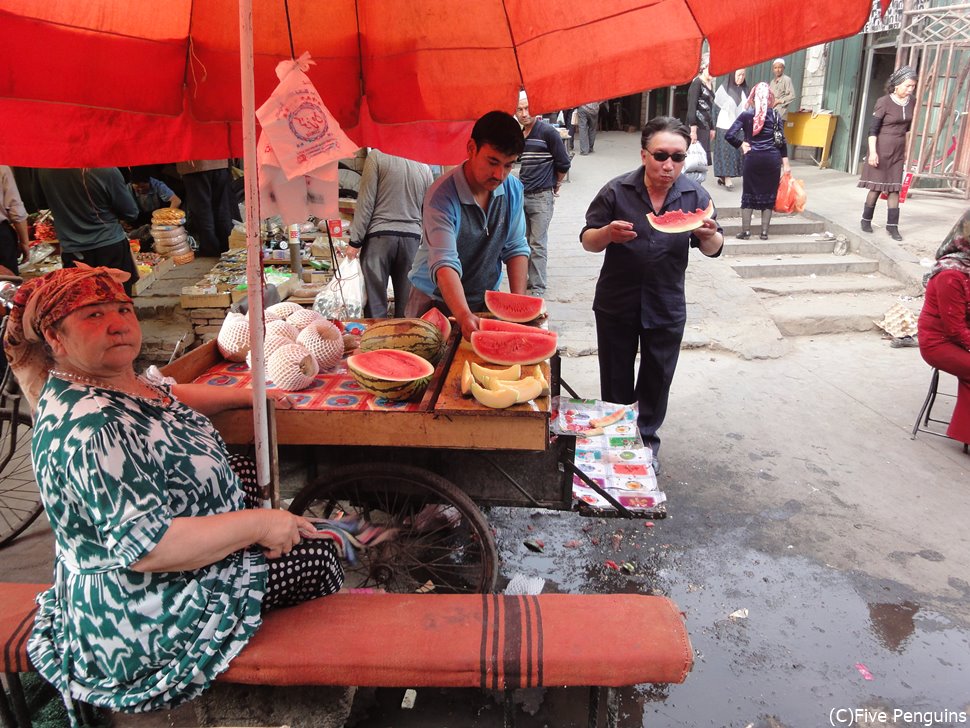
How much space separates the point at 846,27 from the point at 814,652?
108 inches

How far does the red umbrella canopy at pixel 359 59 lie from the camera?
2799 mm

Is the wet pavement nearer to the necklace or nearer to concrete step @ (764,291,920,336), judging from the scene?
concrete step @ (764,291,920,336)

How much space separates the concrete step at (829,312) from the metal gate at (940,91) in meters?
4.24

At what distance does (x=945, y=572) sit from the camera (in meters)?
3.81

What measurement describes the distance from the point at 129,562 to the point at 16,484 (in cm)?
353

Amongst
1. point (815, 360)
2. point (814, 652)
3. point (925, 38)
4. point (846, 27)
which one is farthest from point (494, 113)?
point (925, 38)

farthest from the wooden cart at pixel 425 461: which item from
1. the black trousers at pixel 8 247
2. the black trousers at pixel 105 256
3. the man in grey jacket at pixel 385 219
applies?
the black trousers at pixel 8 247

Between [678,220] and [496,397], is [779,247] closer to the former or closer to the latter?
[678,220]

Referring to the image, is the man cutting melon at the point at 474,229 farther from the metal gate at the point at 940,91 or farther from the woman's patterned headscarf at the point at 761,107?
the metal gate at the point at 940,91

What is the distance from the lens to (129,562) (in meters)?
2.08

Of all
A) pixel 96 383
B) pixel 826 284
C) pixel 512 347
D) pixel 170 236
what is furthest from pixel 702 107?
pixel 96 383

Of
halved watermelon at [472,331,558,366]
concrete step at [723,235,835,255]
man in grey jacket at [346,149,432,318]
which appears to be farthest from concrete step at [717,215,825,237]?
halved watermelon at [472,331,558,366]

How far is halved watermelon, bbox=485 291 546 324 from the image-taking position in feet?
13.0

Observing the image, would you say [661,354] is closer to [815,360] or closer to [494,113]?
[494,113]
